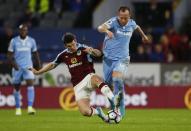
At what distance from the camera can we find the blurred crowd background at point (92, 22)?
2905 cm

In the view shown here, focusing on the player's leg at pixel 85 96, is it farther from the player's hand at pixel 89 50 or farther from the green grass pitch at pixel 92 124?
the player's hand at pixel 89 50

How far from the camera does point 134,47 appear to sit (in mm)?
30828

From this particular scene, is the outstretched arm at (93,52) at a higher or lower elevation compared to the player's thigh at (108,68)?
higher

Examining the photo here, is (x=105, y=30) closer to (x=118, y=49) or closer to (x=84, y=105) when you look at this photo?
(x=118, y=49)

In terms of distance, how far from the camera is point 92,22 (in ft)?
106

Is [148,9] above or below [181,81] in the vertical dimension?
above

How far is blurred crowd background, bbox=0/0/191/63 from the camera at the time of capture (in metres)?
29.0

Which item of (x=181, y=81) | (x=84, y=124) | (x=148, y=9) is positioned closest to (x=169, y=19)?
(x=148, y=9)

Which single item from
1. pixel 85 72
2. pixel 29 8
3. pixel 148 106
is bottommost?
pixel 148 106

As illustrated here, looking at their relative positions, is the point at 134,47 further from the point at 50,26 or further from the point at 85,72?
the point at 85,72

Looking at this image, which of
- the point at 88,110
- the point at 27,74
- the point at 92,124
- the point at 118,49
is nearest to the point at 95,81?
the point at 88,110

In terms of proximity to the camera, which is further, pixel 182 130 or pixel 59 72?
pixel 59 72

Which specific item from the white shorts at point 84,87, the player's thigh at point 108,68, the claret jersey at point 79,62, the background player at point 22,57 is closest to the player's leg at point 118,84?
the player's thigh at point 108,68

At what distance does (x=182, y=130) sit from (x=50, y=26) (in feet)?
55.6
